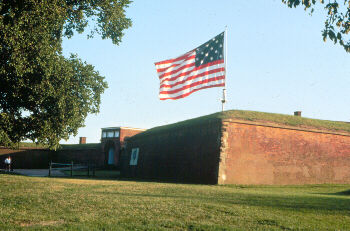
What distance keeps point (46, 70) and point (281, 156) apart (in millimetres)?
12930

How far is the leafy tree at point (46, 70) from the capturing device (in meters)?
14.3

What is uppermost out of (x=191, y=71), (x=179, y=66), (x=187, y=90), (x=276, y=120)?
(x=179, y=66)

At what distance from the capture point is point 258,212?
776 centimetres

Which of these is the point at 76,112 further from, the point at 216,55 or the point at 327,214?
the point at 327,214

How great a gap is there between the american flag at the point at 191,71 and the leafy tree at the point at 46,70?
11.4 ft

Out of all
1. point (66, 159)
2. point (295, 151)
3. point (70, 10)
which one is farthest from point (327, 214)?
point (66, 159)

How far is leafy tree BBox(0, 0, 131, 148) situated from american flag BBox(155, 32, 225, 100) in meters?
3.48

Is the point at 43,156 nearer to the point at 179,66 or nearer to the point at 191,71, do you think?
the point at 179,66

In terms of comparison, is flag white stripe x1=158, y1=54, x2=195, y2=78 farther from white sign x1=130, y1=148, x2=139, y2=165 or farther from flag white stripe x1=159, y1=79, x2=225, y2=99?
white sign x1=130, y1=148, x2=139, y2=165

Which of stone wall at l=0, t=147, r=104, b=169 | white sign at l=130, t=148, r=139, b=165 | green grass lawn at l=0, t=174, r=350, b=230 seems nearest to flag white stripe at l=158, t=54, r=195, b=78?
green grass lawn at l=0, t=174, r=350, b=230

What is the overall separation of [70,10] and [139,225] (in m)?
14.5

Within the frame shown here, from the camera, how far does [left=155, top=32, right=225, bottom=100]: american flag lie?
17.0 meters

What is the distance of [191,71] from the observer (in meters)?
17.3

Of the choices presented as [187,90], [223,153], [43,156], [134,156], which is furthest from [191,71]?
[43,156]
